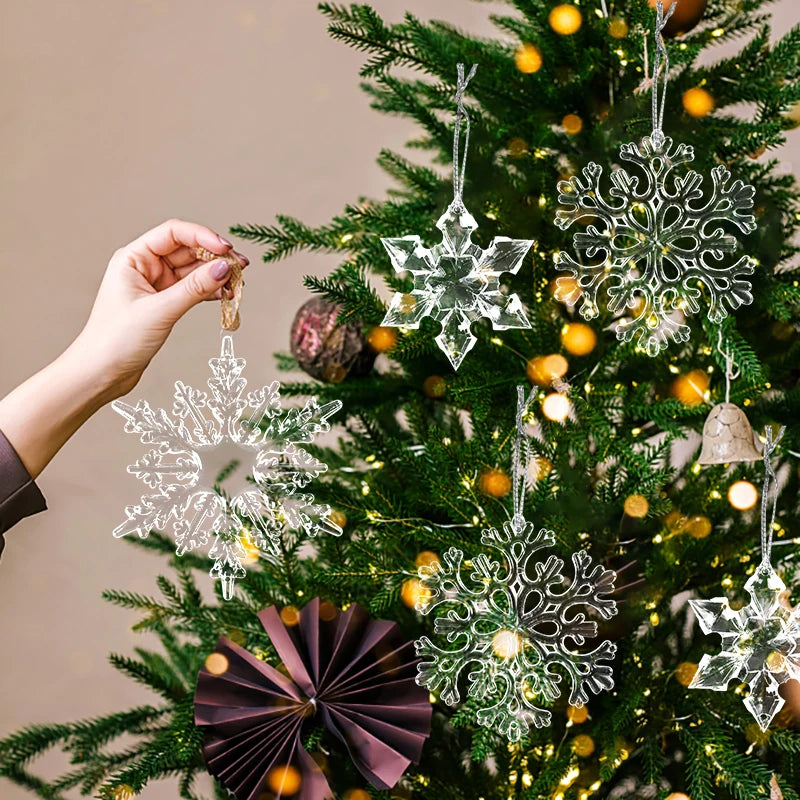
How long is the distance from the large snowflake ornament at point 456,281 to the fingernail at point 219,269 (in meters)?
0.16

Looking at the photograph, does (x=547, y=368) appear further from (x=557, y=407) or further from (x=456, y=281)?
(x=456, y=281)

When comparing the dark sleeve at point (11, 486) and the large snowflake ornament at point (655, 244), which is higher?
the large snowflake ornament at point (655, 244)

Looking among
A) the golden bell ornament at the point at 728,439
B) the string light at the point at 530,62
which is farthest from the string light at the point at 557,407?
the string light at the point at 530,62

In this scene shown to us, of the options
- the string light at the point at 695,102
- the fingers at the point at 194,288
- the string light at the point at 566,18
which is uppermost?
the string light at the point at 566,18

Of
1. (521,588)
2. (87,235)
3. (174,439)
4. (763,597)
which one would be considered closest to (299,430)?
(174,439)

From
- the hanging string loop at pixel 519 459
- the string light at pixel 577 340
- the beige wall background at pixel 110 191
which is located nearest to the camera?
the hanging string loop at pixel 519 459

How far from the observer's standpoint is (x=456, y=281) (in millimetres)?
715

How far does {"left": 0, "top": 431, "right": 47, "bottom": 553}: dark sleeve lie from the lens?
2.57 feet

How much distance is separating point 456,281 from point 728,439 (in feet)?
0.90

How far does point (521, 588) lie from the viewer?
0.73 metres

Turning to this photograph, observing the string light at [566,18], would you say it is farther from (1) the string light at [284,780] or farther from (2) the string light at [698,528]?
(1) the string light at [284,780]

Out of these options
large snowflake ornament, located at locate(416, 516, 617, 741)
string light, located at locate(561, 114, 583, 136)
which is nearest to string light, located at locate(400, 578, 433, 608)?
large snowflake ornament, located at locate(416, 516, 617, 741)

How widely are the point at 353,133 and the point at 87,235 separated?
0.56 meters

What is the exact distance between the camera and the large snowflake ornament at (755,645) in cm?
71
